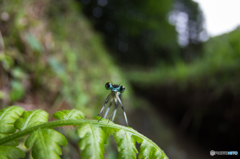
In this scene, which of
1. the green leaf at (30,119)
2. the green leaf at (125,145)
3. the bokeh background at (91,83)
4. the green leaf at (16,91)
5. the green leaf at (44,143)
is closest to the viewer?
the green leaf at (44,143)

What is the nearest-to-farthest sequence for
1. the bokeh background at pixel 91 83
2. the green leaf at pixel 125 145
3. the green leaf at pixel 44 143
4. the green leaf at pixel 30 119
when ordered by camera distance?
the green leaf at pixel 44 143
the green leaf at pixel 125 145
the green leaf at pixel 30 119
the bokeh background at pixel 91 83

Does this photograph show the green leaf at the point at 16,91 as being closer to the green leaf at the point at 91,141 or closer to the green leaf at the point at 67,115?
the green leaf at the point at 67,115

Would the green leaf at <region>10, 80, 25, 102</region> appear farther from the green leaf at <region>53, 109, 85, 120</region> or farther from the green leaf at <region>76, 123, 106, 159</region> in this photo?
the green leaf at <region>76, 123, 106, 159</region>

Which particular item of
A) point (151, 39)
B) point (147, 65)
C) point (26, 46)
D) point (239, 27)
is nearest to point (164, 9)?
point (151, 39)

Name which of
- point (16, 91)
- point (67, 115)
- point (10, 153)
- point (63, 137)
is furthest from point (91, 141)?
point (16, 91)

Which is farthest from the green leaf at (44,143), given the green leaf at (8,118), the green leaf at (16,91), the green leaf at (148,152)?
the green leaf at (16,91)

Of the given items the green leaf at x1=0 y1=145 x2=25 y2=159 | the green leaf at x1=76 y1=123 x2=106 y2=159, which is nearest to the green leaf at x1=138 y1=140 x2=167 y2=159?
the green leaf at x1=76 y1=123 x2=106 y2=159
